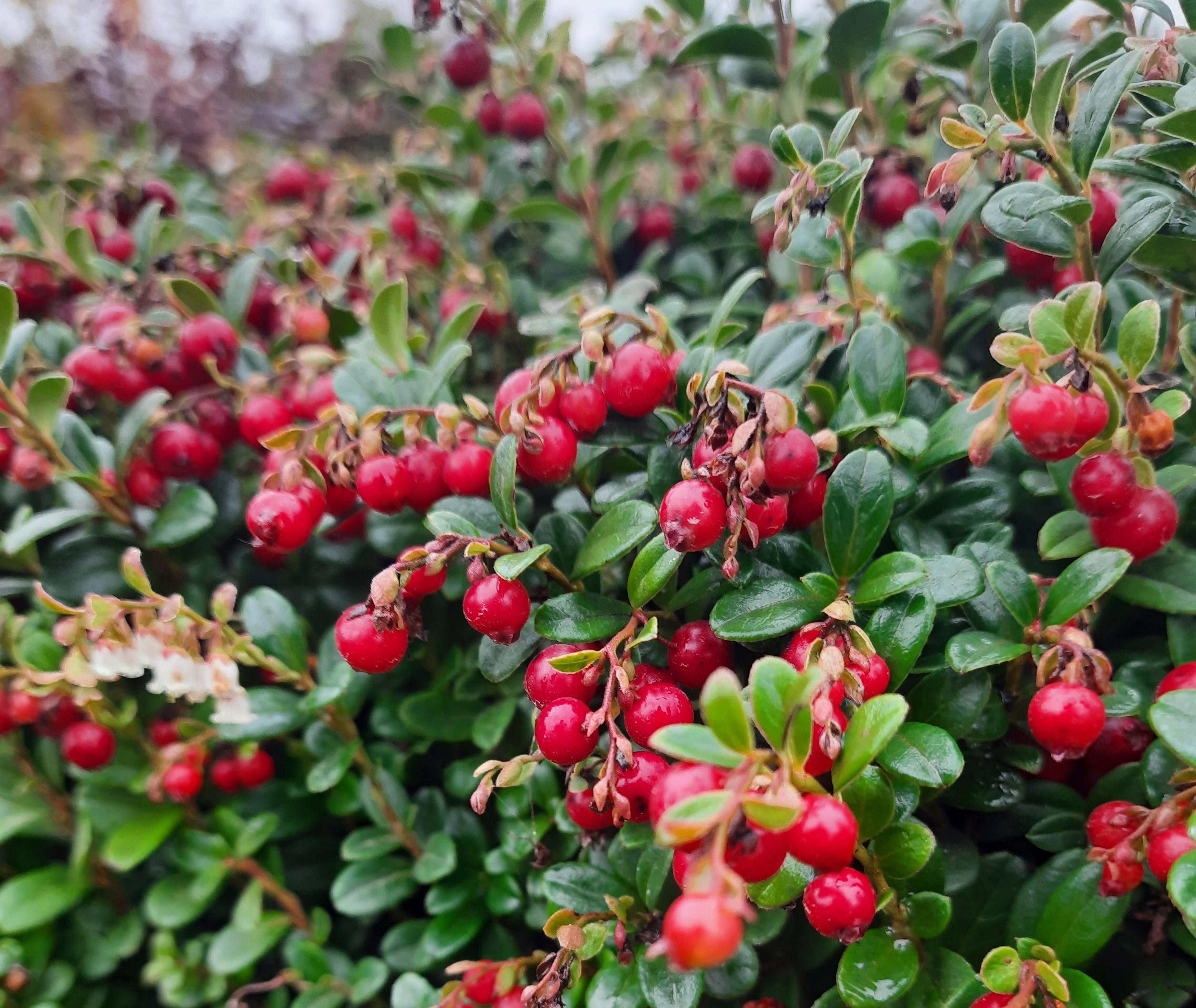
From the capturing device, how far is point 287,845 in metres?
1.87

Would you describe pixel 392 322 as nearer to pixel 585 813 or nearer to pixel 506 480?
pixel 506 480

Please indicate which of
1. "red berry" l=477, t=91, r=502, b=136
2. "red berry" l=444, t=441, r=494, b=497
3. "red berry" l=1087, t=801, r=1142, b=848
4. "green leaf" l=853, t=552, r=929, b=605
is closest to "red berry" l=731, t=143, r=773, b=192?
"red berry" l=477, t=91, r=502, b=136

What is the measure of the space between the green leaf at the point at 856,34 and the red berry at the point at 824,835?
4.80 feet

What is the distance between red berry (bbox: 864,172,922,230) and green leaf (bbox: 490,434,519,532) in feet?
3.74

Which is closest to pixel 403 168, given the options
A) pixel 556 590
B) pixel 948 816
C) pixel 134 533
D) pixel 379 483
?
pixel 134 533

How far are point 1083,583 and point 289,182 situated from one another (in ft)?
8.37

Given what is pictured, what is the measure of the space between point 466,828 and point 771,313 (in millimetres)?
1060

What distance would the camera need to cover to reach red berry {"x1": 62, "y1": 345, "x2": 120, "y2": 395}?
173 cm

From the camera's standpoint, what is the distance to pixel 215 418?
177 cm

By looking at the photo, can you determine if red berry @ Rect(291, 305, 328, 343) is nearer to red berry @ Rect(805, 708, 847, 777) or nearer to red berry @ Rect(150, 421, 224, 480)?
red berry @ Rect(150, 421, 224, 480)

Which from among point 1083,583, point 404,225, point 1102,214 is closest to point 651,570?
point 1083,583

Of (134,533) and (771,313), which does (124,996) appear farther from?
(771,313)

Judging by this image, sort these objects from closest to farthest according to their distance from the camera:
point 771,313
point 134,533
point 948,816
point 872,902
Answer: point 872,902
point 948,816
point 771,313
point 134,533

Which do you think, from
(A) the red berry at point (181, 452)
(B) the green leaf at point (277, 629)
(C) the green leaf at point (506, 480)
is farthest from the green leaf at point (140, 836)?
(C) the green leaf at point (506, 480)
